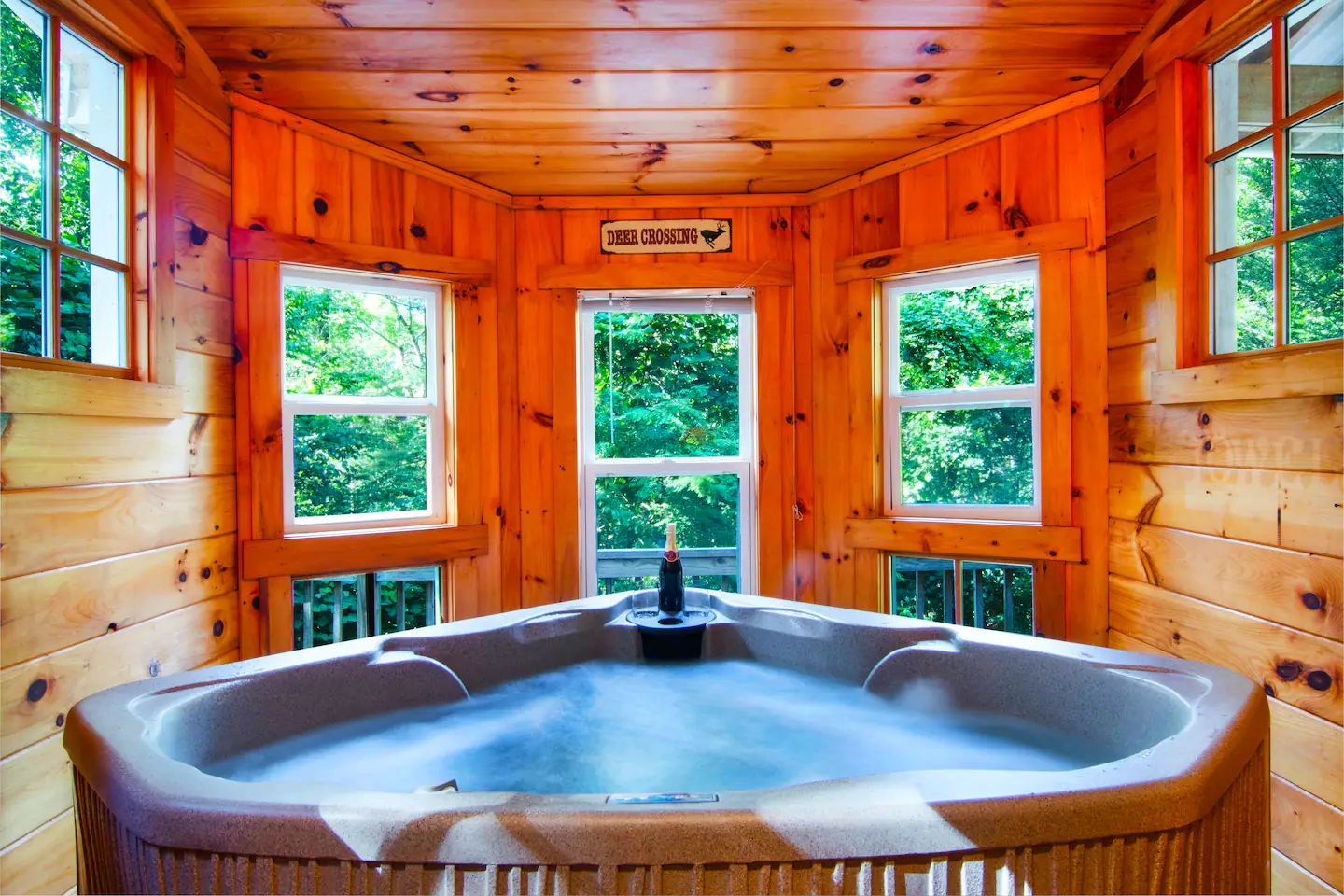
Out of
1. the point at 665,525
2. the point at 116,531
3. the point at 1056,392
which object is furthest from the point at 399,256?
the point at 1056,392

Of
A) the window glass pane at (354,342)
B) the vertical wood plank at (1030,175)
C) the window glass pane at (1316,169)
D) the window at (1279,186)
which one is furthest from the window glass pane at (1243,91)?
the window glass pane at (354,342)

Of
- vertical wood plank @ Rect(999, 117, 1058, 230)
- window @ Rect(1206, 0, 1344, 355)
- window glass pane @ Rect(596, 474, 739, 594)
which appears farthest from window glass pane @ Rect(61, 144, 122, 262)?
window @ Rect(1206, 0, 1344, 355)

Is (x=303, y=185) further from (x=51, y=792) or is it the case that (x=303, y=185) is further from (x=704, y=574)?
(x=704, y=574)

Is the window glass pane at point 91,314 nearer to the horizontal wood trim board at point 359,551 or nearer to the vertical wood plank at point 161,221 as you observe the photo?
the vertical wood plank at point 161,221

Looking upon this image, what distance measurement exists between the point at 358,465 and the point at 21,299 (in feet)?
3.56

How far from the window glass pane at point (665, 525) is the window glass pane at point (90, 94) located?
1812 mm

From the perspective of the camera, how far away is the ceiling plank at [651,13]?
1645mm

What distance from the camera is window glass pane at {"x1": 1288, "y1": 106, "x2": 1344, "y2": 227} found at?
1.35m

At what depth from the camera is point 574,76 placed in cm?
192

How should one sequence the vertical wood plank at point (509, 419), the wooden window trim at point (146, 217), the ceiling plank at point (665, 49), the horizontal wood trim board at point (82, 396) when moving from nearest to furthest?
the horizontal wood trim board at point (82, 396)
the wooden window trim at point (146, 217)
the ceiling plank at point (665, 49)
the vertical wood plank at point (509, 419)

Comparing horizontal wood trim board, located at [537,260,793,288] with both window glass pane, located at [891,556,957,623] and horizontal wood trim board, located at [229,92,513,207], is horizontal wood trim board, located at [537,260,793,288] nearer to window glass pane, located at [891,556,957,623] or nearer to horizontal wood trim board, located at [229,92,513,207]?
horizontal wood trim board, located at [229,92,513,207]

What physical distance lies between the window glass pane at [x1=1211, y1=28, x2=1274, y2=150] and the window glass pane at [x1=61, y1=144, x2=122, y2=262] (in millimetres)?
2658

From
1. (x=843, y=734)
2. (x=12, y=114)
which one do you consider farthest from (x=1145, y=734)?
(x=12, y=114)

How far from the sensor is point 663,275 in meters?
2.63
